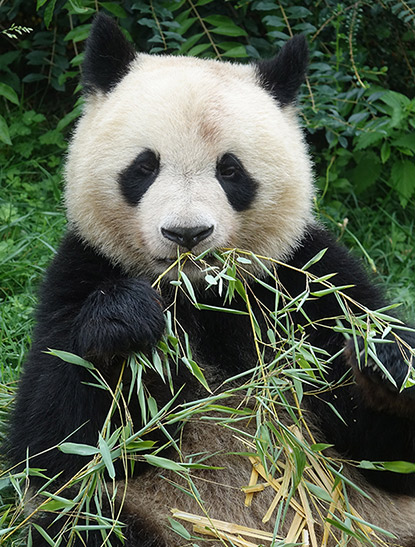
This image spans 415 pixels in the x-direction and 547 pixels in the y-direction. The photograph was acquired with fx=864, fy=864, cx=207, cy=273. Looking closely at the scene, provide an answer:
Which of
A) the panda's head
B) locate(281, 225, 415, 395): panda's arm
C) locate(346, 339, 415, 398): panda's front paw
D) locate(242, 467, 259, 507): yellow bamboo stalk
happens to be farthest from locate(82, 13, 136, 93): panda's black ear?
locate(242, 467, 259, 507): yellow bamboo stalk

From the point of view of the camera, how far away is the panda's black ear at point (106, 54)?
4031mm

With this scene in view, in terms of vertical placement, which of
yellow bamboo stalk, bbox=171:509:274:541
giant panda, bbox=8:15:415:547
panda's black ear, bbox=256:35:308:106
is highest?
panda's black ear, bbox=256:35:308:106

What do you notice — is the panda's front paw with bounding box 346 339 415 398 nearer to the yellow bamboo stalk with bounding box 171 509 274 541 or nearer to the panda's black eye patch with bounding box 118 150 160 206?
the yellow bamboo stalk with bounding box 171 509 274 541

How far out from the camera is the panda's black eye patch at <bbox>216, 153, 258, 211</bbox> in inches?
148

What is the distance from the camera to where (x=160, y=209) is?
3.54 metres

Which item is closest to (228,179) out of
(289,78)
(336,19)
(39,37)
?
(289,78)

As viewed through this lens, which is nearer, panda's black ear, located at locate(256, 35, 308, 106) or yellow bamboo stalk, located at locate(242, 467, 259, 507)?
yellow bamboo stalk, located at locate(242, 467, 259, 507)

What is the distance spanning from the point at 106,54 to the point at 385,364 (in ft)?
6.32

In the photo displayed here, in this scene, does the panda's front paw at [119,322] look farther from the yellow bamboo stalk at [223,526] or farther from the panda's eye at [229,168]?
the yellow bamboo stalk at [223,526]

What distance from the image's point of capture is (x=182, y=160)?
143 inches

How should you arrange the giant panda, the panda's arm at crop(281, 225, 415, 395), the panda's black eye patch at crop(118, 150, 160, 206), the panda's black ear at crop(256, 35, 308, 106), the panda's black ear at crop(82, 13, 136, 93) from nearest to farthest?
1. the giant panda
2. the panda's arm at crop(281, 225, 415, 395)
3. the panda's black eye patch at crop(118, 150, 160, 206)
4. the panda's black ear at crop(82, 13, 136, 93)
5. the panda's black ear at crop(256, 35, 308, 106)

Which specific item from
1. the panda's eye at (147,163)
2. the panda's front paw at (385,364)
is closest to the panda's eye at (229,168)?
the panda's eye at (147,163)

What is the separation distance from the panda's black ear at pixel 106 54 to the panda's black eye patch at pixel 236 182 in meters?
0.74

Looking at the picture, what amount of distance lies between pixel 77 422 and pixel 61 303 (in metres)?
0.56
